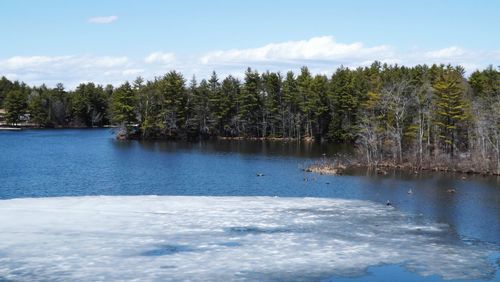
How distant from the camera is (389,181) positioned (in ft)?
172

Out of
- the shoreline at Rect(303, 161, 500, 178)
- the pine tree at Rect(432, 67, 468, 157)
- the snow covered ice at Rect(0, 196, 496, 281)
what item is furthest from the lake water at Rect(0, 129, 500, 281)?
the pine tree at Rect(432, 67, 468, 157)

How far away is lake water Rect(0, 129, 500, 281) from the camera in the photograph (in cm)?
2158

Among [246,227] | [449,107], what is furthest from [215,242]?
[449,107]

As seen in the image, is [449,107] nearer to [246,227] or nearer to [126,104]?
[246,227]

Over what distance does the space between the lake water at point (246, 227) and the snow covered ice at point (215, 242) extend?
69 millimetres

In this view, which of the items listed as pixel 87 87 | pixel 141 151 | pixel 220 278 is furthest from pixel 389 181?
pixel 87 87

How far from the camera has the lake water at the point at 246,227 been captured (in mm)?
21578

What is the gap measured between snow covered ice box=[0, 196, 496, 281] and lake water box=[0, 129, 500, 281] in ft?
0.23

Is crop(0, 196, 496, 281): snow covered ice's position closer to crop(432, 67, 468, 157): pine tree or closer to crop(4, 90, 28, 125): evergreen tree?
crop(432, 67, 468, 157): pine tree

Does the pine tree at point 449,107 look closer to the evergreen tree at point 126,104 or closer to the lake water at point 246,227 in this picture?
the lake water at point 246,227

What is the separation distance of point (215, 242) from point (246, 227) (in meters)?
3.90

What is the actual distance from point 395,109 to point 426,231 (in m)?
38.0

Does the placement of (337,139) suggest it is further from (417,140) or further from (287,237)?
(287,237)

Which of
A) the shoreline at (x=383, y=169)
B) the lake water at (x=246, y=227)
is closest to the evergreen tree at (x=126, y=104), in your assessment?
the lake water at (x=246, y=227)
